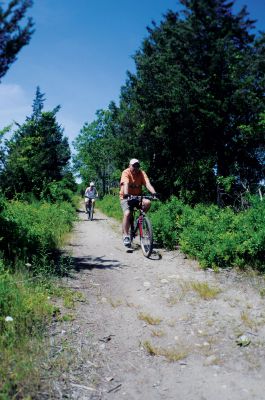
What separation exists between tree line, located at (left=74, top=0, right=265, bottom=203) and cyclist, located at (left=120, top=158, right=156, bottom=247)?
12361 mm

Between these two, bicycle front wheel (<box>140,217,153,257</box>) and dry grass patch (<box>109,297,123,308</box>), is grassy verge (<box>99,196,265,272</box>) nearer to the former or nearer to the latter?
bicycle front wheel (<box>140,217,153,257</box>)

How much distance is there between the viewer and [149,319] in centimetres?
456

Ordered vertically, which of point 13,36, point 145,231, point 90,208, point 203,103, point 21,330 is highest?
point 203,103

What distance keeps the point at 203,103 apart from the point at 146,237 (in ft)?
51.4

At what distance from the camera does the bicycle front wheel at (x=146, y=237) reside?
805cm

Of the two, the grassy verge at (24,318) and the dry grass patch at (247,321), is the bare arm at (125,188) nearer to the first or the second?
the grassy verge at (24,318)

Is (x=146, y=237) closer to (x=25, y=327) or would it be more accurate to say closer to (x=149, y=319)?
(x=149, y=319)

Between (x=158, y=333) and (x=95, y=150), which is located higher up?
(x=95, y=150)

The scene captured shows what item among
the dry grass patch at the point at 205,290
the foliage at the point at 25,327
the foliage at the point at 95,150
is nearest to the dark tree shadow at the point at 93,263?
the foliage at the point at 25,327

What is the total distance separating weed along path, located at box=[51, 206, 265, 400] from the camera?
3.12 metres

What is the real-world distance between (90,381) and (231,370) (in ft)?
4.63

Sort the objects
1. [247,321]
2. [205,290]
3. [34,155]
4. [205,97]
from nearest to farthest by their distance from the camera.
Answer: [247,321] < [205,290] < [205,97] < [34,155]

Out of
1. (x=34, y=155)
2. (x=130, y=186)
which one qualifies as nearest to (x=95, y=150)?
(x=34, y=155)

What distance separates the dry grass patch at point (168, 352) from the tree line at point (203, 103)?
57.0ft
